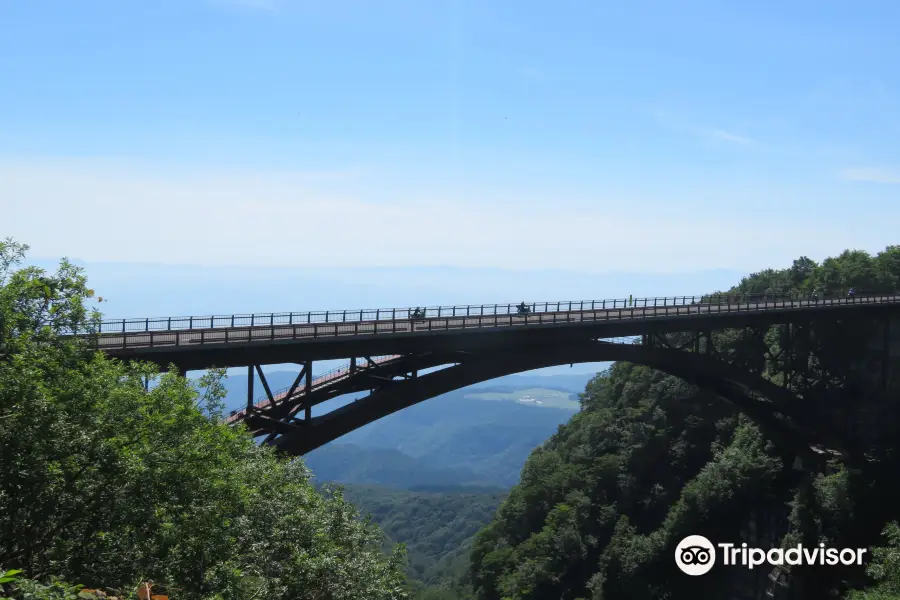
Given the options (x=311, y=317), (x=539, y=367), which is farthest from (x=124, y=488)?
(x=311, y=317)

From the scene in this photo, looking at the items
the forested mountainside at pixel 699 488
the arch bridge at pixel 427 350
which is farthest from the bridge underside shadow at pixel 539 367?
the forested mountainside at pixel 699 488

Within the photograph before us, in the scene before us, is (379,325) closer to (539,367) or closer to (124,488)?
(539,367)

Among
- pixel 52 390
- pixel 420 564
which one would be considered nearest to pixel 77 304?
pixel 52 390

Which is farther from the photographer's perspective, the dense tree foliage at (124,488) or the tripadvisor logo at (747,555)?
the tripadvisor logo at (747,555)

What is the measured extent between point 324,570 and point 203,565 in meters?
4.34

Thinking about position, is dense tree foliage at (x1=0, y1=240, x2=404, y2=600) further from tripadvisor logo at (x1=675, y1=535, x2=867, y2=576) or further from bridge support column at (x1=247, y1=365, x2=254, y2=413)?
tripadvisor logo at (x1=675, y1=535, x2=867, y2=576)

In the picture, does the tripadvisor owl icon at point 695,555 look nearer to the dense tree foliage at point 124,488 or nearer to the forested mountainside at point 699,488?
the forested mountainside at point 699,488

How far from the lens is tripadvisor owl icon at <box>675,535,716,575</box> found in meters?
58.2

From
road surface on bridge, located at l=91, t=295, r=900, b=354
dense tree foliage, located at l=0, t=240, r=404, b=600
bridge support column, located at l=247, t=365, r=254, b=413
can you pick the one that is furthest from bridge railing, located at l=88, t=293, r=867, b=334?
dense tree foliage, located at l=0, t=240, r=404, b=600

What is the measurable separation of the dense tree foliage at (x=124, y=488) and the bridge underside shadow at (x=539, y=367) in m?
8.70

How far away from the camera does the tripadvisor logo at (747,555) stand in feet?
174

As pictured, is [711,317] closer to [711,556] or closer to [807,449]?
[807,449]

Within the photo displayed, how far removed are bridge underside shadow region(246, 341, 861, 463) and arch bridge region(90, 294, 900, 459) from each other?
2.8 inches

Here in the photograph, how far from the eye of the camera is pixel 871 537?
173 feet
